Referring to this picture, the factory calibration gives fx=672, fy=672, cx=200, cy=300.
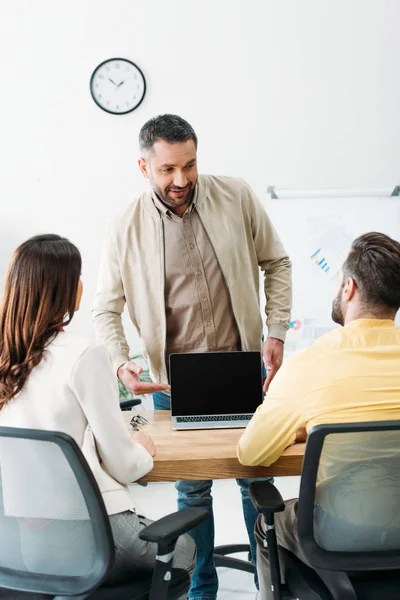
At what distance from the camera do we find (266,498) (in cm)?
154

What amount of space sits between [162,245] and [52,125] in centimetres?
193

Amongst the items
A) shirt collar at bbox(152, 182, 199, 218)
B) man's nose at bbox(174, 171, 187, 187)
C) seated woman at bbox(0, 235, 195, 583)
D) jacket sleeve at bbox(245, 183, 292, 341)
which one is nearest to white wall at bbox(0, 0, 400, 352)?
jacket sleeve at bbox(245, 183, 292, 341)

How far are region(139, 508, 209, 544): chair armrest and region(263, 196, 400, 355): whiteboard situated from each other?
248 centimetres

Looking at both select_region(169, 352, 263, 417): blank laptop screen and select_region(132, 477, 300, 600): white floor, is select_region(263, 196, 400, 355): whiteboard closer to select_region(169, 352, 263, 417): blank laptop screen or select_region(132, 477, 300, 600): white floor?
select_region(132, 477, 300, 600): white floor

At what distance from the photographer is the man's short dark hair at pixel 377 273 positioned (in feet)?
5.19

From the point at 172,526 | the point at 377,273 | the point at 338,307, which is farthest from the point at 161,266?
the point at 172,526

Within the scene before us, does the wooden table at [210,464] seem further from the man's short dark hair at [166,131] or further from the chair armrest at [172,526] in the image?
the man's short dark hair at [166,131]


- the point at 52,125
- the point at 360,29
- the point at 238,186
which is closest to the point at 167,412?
the point at 238,186

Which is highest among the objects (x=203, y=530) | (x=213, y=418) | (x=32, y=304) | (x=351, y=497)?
(x=32, y=304)

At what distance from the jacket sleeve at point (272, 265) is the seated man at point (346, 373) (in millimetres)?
765

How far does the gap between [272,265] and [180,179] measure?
53 cm

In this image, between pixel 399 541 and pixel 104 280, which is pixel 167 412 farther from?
pixel 399 541

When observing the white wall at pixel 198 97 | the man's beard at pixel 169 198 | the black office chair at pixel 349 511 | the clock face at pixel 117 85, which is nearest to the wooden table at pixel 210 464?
the black office chair at pixel 349 511

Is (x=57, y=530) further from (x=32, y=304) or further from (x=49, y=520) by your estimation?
(x=32, y=304)
